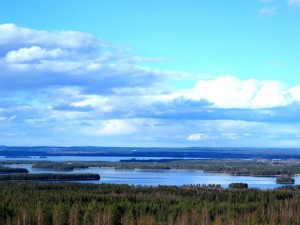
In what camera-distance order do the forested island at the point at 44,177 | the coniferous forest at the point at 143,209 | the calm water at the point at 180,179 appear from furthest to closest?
the forested island at the point at 44,177, the calm water at the point at 180,179, the coniferous forest at the point at 143,209

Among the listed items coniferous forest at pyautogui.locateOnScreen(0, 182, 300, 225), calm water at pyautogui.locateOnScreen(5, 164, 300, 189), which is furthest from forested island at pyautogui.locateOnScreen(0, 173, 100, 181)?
coniferous forest at pyautogui.locateOnScreen(0, 182, 300, 225)

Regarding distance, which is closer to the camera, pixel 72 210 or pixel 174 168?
pixel 72 210

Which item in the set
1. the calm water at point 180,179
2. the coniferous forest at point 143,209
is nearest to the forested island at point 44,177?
the calm water at point 180,179

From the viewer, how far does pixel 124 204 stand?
4538 centimetres

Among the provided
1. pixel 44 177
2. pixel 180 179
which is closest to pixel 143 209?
pixel 44 177

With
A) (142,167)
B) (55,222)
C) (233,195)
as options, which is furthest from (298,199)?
(142,167)

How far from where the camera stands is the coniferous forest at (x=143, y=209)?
38000mm

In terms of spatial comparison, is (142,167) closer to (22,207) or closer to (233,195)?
(233,195)

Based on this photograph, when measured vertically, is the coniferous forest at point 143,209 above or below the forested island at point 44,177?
below

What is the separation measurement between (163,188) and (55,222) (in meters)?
27.2

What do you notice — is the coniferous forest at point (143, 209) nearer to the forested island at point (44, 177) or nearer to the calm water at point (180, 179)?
the calm water at point (180, 179)

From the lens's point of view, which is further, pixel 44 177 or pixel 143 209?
pixel 44 177

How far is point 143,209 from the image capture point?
143 ft

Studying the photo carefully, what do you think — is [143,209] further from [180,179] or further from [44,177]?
[180,179]
